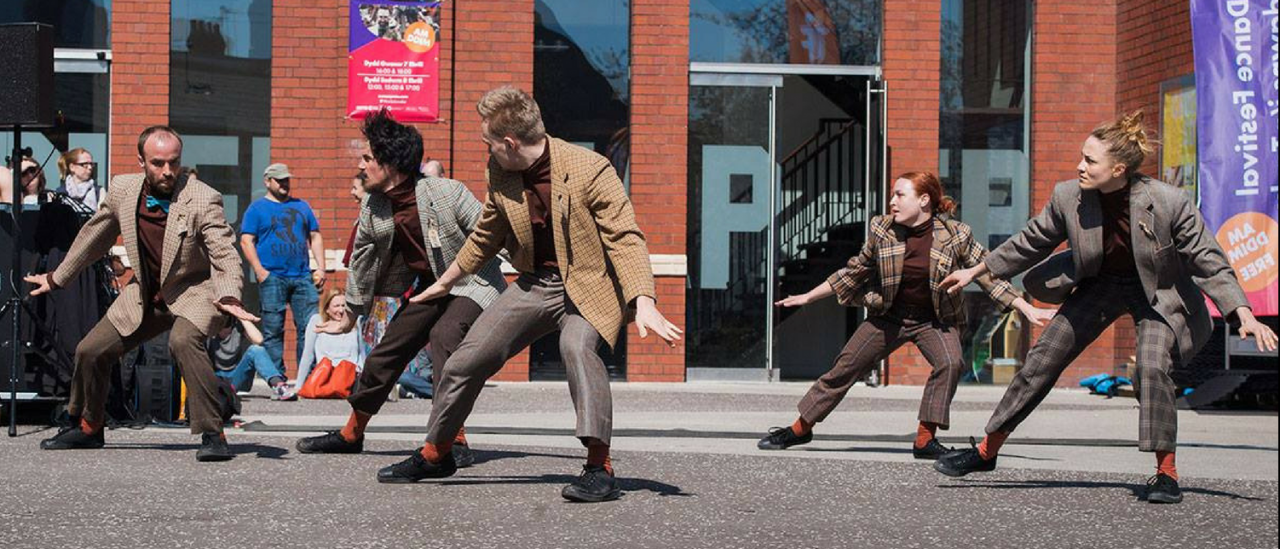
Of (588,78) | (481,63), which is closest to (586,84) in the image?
(588,78)

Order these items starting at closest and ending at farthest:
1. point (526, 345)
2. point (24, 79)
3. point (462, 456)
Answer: point (526, 345) → point (462, 456) → point (24, 79)

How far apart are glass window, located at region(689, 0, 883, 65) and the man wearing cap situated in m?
5.07

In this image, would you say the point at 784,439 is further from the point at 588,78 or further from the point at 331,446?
the point at 588,78

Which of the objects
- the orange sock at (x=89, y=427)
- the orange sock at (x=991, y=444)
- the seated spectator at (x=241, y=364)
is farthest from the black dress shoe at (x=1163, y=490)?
the seated spectator at (x=241, y=364)

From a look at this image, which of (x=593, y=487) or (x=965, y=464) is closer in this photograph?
(x=593, y=487)

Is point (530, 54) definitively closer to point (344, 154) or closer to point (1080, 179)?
point (344, 154)

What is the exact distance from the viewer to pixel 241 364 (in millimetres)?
14922

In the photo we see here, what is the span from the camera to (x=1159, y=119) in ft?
58.6

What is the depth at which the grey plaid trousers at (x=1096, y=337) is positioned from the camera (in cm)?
870

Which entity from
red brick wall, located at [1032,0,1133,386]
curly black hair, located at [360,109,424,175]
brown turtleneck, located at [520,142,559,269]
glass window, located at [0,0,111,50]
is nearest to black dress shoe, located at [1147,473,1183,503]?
brown turtleneck, located at [520,142,559,269]

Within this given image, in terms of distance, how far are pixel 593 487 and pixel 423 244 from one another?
7.08 feet

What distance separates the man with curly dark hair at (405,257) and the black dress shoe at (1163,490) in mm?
3254

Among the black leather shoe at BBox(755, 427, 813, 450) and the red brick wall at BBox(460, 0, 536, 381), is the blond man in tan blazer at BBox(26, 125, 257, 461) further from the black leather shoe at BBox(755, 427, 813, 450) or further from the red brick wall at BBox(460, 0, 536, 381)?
the red brick wall at BBox(460, 0, 536, 381)

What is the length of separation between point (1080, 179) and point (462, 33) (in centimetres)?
1033
